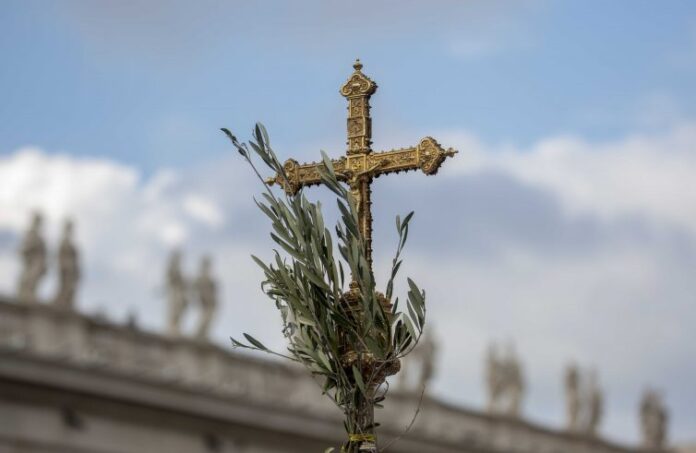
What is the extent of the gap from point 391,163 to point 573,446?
4223cm

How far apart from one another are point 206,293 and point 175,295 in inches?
42.0

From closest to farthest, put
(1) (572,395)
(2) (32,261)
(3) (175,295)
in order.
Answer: (2) (32,261) < (3) (175,295) < (1) (572,395)

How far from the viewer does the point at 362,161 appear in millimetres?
11062

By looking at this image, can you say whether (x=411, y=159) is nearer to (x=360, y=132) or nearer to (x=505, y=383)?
(x=360, y=132)

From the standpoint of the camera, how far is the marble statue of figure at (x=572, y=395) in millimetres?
52656

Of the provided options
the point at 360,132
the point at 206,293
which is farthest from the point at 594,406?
the point at 360,132

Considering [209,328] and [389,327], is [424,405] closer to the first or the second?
[209,328]

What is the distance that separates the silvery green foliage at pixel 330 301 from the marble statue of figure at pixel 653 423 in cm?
4724

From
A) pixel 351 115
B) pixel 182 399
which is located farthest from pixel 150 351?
pixel 351 115

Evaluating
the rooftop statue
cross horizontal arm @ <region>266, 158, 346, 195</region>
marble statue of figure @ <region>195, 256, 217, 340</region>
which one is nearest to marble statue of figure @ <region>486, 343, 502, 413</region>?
the rooftop statue

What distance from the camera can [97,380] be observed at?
35.7 meters

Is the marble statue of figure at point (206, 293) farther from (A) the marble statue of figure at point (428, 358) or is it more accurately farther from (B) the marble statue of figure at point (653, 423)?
(B) the marble statue of figure at point (653, 423)

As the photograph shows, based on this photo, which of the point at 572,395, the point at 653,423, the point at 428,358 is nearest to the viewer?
the point at 428,358

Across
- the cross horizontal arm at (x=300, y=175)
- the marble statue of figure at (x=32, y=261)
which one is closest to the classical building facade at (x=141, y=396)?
the marble statue of figure at (x=32, y=261)
